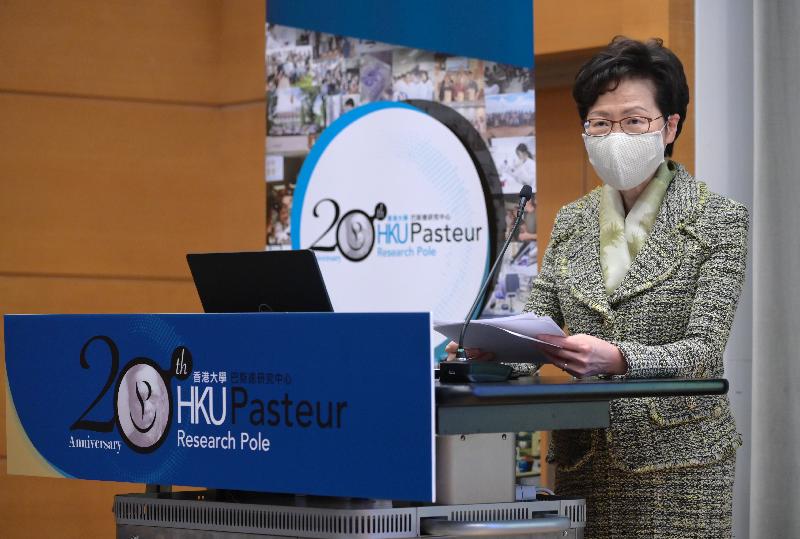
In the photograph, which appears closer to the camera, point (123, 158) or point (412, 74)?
point (412, 74)

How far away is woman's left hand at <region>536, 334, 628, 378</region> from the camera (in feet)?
5.52

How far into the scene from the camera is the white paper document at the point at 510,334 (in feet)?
5.25

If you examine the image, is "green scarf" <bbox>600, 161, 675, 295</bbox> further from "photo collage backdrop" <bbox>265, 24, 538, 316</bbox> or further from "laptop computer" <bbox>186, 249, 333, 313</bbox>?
"photo collage backdrop" <bbox>265, 24, 538, 316</bbox>

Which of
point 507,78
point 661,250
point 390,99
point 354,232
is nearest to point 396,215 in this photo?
point 354,232

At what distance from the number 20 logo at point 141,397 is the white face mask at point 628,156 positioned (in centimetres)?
86

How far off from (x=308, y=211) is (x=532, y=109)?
853 millimetres

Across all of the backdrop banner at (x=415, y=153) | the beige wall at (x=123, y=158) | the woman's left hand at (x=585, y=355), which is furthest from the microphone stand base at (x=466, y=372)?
the beige wall at (x=123, y=158)

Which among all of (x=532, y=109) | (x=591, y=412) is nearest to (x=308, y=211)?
(x=532, y=109)

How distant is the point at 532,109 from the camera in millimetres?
3352

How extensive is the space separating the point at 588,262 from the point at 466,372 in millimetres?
546

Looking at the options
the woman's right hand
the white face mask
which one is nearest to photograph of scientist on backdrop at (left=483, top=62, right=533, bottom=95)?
the white face mask

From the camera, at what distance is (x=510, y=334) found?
5.34ft

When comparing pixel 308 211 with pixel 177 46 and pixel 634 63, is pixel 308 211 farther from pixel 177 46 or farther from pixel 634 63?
pixel 634 63

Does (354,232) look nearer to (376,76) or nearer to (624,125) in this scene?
(376,76)
